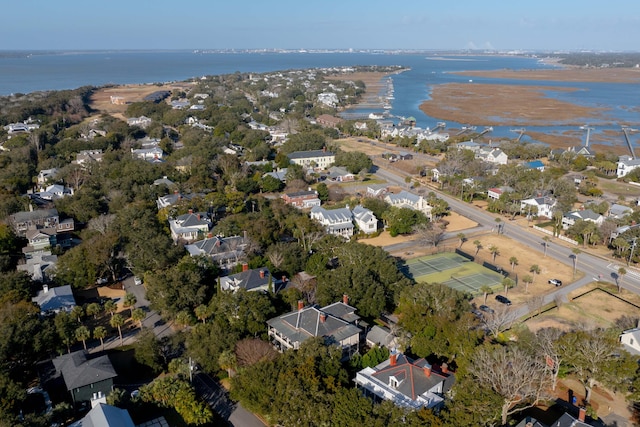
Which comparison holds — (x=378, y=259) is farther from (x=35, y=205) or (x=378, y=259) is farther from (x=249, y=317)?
(x=35, y=205)

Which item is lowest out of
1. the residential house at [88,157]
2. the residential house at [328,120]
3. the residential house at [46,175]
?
the residential house at [46,175]

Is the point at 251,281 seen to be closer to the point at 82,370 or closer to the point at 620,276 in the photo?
the point at 82,370

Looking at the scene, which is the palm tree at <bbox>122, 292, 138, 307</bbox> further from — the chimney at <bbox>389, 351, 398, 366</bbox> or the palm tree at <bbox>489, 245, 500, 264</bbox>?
the palm tree at <bbox>489, 245, 500, 264</bbox>

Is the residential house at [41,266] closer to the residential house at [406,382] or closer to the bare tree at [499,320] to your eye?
the residential house at [406,382]

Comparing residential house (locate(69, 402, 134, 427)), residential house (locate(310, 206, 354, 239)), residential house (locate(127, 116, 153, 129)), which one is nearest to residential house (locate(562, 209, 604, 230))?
residential house (locate(310, 206, 354, 239))

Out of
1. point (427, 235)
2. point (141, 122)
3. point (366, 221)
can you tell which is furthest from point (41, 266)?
point (141, 122)

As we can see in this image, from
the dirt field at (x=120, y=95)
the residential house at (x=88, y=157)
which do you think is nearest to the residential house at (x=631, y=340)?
the residential house at (x=88, y=157)

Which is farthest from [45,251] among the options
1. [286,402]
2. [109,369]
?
[286,402]
